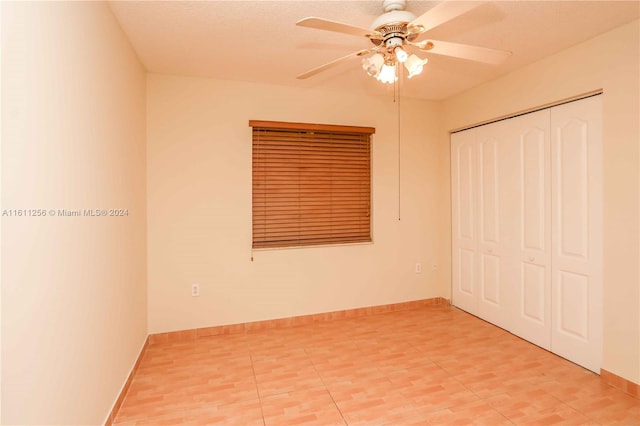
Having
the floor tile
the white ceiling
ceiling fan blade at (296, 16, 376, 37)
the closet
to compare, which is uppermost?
the white ceiling

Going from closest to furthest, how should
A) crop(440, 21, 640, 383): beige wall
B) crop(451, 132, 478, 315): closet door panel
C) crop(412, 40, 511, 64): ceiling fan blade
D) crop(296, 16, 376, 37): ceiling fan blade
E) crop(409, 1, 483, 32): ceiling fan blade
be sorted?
crop(409, 1, 483, 32): ceiling fan blade → crop(296, 16, 376, 37): ceiling fan blade → crop(412, 40, 511, 64): ceiling fan blade → crop(440, 21, 640, 383): beige wall → crop(451, 132, 478, 315): closet door panel

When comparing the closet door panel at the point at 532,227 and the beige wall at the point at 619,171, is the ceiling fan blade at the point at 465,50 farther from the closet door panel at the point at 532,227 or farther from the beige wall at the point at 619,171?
the closet door panel at the point at 532,227

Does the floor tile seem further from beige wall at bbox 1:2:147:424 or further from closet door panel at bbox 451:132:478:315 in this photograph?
closet door panel at bbox 451:132:478:315

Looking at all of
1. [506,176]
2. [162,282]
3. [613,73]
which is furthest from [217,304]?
[613,73]

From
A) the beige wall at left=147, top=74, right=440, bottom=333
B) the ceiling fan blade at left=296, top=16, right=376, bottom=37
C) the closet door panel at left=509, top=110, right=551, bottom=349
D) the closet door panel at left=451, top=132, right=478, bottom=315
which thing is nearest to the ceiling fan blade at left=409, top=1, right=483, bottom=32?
the ceiling fan blade at left=296, top=16, right=376, bottom=37

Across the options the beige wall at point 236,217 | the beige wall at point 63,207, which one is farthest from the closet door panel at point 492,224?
the beige wall at point 63,207

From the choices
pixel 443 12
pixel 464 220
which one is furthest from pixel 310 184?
pixel 443 12

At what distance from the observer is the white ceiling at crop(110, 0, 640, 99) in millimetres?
2043

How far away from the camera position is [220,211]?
129 inches

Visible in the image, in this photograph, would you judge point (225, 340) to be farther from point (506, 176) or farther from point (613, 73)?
point (613, 73)

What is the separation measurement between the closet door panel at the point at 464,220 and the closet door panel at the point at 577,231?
931mm

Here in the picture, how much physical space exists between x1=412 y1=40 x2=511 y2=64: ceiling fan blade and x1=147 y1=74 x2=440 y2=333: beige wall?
192 centimetres

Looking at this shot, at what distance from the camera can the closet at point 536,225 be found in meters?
2.54

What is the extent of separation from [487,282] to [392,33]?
9.32 ft
